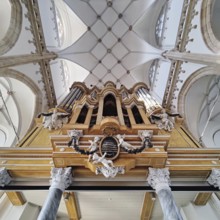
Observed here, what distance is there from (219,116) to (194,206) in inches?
243

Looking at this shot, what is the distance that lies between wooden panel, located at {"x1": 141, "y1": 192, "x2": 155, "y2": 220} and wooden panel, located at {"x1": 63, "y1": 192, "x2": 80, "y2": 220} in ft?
5.31

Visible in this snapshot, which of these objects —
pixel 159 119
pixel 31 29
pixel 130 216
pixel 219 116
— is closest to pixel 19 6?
pixel 31 29

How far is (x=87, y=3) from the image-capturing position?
1217cm

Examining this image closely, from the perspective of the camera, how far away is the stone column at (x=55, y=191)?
317 cm

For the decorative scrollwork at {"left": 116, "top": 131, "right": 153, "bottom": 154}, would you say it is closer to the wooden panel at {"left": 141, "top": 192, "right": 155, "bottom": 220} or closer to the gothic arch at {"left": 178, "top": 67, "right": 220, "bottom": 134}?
the wooden panel at {"left": 141, "top": 192, "right": 155, "bottom": 220}

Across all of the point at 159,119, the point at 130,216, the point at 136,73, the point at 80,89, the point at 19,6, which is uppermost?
the point at 136,73

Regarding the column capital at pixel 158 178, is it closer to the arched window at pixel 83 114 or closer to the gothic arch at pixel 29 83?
the arched window at pixel 83 114

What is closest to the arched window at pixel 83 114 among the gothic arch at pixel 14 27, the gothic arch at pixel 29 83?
the gothic arch at pixel 29 83

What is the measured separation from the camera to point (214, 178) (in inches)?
160

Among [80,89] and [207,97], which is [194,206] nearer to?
[207,97]

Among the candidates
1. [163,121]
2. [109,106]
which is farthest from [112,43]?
[163,121]

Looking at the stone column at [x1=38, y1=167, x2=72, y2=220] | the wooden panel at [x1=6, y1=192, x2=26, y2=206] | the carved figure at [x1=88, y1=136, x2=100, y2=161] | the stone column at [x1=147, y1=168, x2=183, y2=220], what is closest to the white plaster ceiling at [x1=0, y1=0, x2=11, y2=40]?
the wooden panel at [x1=6, y1=192, x2=26, y2=206]

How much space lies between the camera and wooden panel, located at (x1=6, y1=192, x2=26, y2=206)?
14.5ft

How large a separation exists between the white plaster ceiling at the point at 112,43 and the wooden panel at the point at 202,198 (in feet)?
26.7
